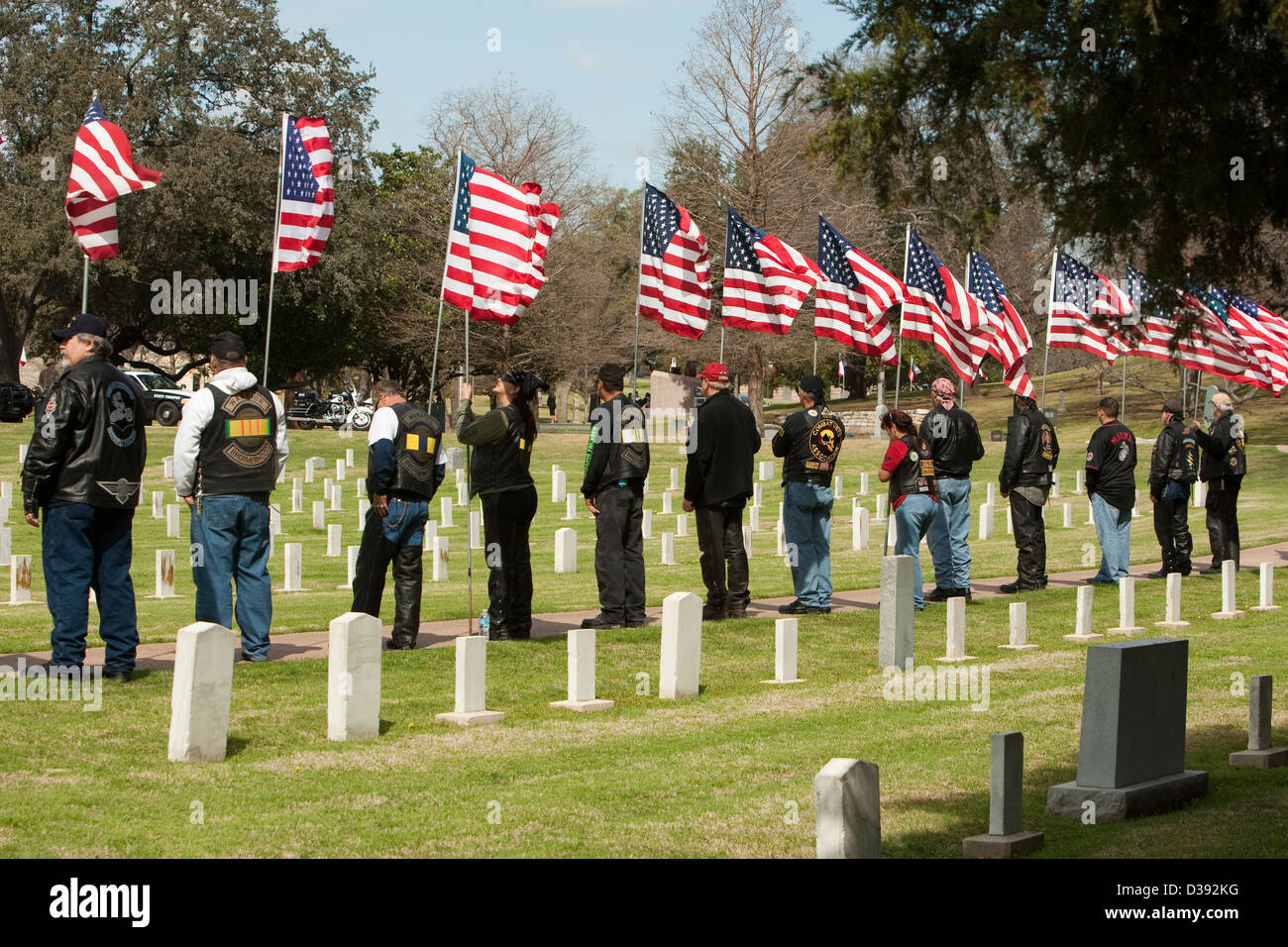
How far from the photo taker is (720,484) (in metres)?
13.1

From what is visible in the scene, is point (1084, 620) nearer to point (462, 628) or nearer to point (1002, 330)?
point (462, 628)

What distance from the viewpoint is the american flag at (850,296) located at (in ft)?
69.3

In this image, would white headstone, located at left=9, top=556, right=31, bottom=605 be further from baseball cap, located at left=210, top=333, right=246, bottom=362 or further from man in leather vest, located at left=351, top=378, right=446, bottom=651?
baseball cap, located at left=210, top=333, right=246, bottom=362

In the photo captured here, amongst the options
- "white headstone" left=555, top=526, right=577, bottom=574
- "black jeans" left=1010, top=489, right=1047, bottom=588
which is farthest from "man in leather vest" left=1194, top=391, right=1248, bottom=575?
"white headstone" left=555, top=526, right=577, bottom=574

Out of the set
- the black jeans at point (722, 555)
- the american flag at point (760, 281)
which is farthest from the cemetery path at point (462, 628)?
the american flag at point (760, 281)

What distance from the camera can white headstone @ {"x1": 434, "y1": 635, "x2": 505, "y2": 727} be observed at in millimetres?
8961

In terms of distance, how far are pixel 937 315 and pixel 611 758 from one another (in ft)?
50.3

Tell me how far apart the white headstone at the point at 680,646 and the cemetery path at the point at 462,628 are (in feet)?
5.62

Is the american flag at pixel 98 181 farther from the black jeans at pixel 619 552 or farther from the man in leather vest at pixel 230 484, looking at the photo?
the black jeans at pixel 619 552

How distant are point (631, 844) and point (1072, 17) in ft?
12.3

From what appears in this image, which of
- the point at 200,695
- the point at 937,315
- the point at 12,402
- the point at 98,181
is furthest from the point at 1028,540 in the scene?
the point at 12,402

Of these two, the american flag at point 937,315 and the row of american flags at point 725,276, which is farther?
the american flag at point 937,315

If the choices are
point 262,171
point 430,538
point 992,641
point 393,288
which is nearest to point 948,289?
point 430,538

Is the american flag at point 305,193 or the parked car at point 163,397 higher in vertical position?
the american flag at point 305,193
